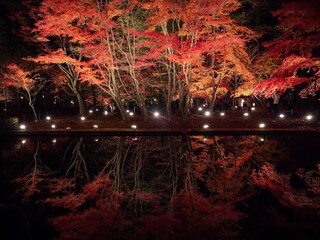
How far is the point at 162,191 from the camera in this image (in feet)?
23.2

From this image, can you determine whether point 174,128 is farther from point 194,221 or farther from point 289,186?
point 194,221

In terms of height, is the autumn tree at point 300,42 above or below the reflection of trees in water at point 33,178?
above

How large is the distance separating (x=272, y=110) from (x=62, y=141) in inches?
729

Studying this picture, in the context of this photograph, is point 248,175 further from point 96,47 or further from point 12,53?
A: point 12,53

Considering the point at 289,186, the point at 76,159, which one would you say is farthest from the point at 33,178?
the point at 289,186

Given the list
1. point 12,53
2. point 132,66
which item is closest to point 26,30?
point 12,53

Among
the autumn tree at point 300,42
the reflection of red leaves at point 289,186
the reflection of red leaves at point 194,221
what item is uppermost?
the autumn tree at point 300,42

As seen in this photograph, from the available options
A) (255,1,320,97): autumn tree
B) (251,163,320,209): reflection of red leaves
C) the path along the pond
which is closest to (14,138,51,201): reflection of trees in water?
the path along the pond

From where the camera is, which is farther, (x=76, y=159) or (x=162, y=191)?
(x=76, y=159)

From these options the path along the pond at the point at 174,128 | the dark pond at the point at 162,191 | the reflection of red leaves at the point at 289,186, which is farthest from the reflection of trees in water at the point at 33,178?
the reflection of red leaves at the point at 289,186

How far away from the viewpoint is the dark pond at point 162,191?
200 inches

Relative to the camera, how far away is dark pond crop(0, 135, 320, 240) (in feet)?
16.6

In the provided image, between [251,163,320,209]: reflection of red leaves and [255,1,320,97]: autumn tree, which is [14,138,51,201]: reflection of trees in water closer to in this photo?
[251,163,320,209]: reflection of red leaves

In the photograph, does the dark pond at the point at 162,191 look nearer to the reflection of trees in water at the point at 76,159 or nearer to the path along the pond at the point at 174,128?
the reflection of trees in water at the point at 76,159
